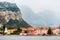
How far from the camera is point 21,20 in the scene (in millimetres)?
11062

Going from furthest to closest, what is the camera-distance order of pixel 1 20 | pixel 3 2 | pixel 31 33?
1. pixel 31 33
2. pixel 1 20
3. pixel 3 2

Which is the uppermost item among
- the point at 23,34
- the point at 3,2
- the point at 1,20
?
the point at 3,2

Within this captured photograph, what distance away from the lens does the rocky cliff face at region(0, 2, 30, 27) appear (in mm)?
11017

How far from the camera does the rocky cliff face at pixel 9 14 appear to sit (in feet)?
36.1

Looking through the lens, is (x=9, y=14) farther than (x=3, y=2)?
Yes

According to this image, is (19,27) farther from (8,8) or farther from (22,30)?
(8,8)

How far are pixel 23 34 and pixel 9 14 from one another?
53.3 inches

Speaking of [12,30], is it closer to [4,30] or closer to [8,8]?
[4,30]

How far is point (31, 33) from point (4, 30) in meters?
1.72

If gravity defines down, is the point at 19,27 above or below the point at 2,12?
below

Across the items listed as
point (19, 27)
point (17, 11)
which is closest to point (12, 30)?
point (19, 27)

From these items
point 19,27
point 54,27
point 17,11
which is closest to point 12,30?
point 19,27

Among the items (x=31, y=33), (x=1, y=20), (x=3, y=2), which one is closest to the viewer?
(x=3, y=2)

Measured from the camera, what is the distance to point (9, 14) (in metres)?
11.8
